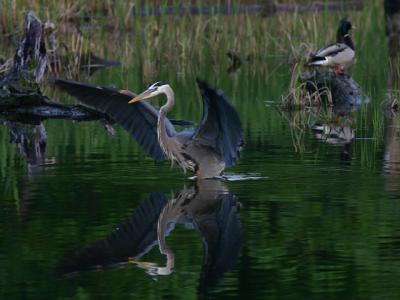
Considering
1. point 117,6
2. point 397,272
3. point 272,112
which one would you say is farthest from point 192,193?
point 117,6

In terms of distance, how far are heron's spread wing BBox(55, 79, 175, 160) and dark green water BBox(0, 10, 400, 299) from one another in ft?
0.86

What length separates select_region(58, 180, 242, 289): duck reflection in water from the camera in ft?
23.6

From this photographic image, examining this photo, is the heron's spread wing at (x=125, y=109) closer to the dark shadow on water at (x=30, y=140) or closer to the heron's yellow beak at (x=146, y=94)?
the heron's yellow beak at (x=146, y=94)

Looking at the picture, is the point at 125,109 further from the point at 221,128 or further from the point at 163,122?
the point at 221,128

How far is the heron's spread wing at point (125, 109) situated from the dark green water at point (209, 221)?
263 mm

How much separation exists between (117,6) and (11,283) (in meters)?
19.7

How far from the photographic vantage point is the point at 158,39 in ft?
77.5

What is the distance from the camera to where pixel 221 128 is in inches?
403

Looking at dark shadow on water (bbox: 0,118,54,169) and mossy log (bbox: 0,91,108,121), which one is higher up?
mossy log (bbox: 0,91,108,121)

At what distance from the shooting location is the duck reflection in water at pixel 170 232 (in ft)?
23.6

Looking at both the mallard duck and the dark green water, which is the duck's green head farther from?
the dark green water

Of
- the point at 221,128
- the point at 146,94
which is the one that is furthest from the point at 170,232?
the point at 146,94

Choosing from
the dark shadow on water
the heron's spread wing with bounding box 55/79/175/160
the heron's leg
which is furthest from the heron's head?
the heron's leg

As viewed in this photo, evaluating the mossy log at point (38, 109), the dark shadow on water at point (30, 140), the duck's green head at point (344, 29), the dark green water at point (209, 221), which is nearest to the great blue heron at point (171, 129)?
the dark green water at point (209, 221)
